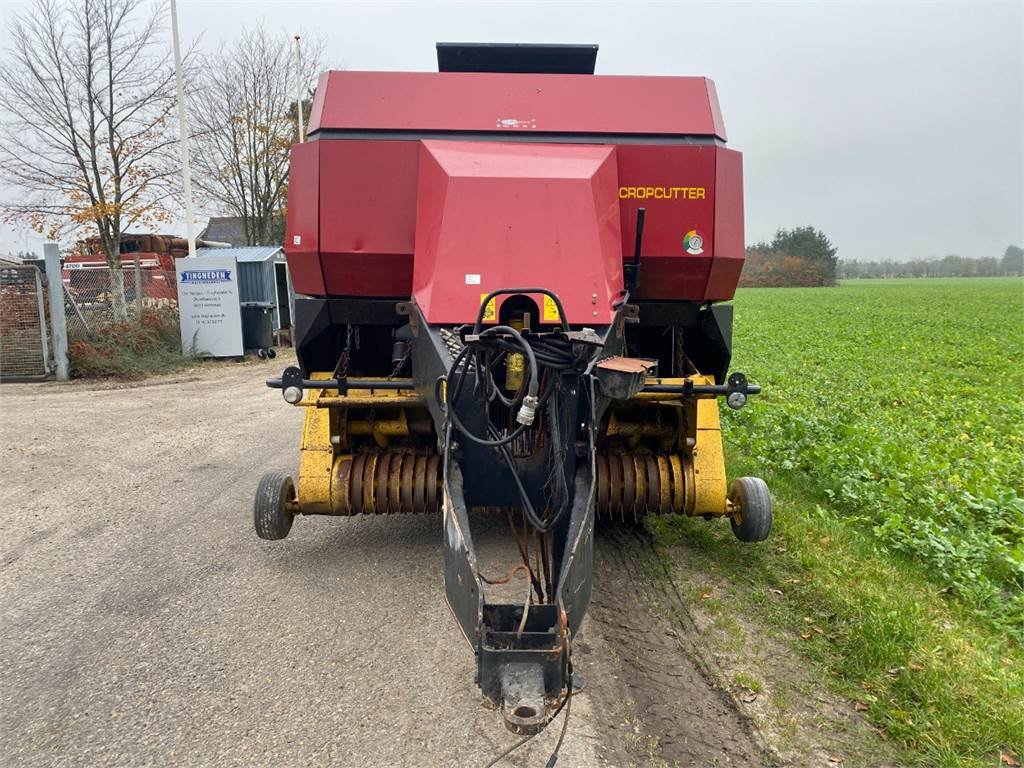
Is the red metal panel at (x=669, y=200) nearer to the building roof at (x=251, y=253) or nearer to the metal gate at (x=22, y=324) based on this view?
the metal gate at (x=22, y=324)

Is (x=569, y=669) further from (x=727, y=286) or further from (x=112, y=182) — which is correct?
(x=112, y=182)

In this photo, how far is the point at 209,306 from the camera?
53.8 feet

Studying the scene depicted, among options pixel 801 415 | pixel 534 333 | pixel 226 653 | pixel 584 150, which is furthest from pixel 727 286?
pixel 801 415

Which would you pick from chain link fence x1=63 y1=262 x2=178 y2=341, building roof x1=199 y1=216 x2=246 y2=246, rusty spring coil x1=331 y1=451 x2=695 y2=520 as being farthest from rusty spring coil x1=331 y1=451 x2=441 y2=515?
building roof x1=199 y1=216 x2=246 y2=246

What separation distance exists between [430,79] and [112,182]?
17.4 meters

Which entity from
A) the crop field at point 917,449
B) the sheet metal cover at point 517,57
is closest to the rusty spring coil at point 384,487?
the sheet metal cover at point 517,57

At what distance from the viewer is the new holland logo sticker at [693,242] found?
4.84 metres

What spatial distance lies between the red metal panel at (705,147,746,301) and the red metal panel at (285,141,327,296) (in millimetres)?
2406

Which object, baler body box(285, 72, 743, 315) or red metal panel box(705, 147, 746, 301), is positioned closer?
baler body box(285, 72, 743, 315)

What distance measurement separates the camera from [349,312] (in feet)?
16.5

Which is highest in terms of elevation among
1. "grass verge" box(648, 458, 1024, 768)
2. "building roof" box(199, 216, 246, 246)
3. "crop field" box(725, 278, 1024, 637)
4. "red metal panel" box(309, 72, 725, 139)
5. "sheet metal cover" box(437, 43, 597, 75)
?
"building roof" box(199, 216, 246, 246)

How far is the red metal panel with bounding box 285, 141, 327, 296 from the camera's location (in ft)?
15.6

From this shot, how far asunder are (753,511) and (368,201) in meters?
A: 2.96

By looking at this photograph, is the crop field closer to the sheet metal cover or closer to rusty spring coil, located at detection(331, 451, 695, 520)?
rusty spring coil, located at detection(331, 451, 695, 520)
